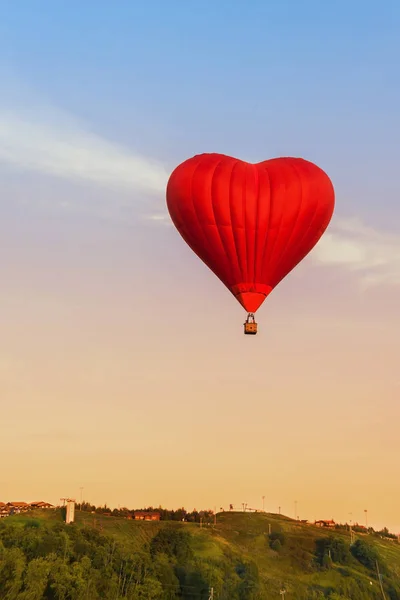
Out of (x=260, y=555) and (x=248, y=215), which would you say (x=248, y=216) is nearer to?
(x=248, y=215)

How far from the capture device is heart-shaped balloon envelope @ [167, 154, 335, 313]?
51.7 meters

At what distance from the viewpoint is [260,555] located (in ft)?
500

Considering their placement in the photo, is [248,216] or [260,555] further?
[260,555]

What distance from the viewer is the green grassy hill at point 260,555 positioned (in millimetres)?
118250

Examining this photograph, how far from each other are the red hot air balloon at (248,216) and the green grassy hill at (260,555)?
66066mm

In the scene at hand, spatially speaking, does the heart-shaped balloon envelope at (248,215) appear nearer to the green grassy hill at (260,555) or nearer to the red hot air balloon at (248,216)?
the red hot air balloon at (248,216)

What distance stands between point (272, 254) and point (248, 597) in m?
70.1

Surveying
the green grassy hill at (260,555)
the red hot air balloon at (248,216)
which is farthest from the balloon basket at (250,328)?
the green grassy hill at (260,555)

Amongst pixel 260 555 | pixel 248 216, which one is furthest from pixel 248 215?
pixel 260 555

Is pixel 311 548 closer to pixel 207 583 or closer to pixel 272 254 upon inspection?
pixel 207 583

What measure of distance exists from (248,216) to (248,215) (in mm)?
61

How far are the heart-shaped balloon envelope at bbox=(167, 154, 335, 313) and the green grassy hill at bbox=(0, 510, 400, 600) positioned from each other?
217 feet

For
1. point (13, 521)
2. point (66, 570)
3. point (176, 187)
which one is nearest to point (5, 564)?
point (66, 570)

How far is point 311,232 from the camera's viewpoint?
53562mm
